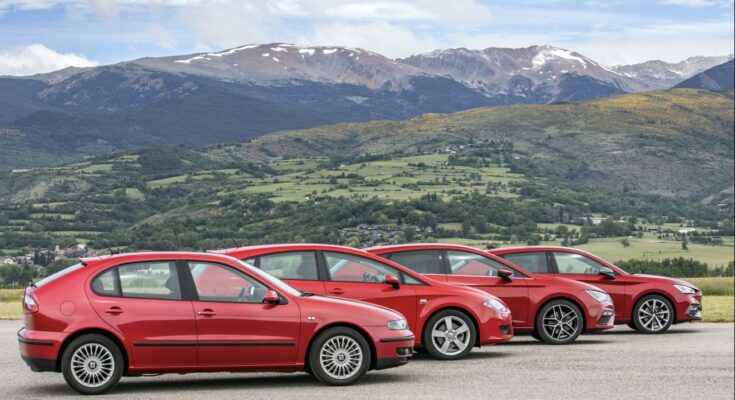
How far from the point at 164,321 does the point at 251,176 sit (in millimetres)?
169818

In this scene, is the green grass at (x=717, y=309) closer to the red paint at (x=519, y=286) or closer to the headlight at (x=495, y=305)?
the red paint at (x=519, y=286)

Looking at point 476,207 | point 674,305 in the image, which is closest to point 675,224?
point 476,207

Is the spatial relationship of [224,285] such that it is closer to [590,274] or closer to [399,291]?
[399,291]

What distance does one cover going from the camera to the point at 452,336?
13656mm

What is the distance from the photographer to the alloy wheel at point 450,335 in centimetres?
1353

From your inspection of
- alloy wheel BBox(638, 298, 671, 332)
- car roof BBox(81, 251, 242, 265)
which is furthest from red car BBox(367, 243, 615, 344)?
car roof BBox(81, 251, 242, 265)

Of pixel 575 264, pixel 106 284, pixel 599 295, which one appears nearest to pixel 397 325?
pixel 106 284

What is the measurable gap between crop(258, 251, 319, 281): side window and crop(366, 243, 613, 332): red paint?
1942mm

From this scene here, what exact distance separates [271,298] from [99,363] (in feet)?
5.70

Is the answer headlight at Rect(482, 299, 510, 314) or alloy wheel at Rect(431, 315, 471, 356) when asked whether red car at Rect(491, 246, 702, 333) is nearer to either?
headlight at Rect(482, 299, 510, 314)

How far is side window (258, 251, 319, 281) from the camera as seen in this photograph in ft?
42.8

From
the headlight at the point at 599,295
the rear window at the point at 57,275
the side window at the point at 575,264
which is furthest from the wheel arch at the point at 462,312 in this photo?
the rear window at the point at 57,275

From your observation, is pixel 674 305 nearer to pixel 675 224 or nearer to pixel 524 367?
pixel 524 367

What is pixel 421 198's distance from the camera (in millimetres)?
134875
